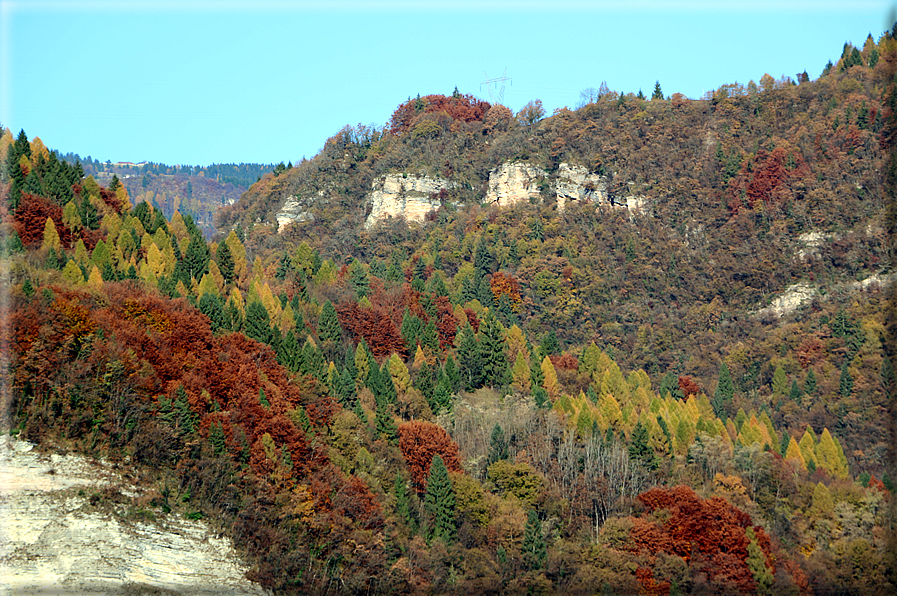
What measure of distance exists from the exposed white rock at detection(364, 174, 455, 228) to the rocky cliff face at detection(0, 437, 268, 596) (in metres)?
121

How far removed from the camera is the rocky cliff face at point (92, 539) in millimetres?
49625

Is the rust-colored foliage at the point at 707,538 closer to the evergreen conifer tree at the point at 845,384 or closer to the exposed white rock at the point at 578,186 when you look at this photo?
the evergreen conifer tree at the point at 845,384

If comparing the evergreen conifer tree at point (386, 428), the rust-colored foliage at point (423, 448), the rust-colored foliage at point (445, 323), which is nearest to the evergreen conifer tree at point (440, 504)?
the rust-colored foliage at point (423, 448)

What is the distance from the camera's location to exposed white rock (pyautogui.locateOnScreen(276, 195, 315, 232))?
599ft

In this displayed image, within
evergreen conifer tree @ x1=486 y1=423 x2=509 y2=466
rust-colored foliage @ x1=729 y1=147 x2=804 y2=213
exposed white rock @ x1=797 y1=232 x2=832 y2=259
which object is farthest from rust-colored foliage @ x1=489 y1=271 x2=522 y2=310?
evergreen conifer tree @ x1=486 y1=423 x2=509 y2=466

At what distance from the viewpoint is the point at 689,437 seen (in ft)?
297

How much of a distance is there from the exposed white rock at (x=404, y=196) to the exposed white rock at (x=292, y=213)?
447 inches

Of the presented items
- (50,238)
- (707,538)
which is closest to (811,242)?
(707,538)

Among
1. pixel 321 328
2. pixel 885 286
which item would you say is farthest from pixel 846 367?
pixel 321 328

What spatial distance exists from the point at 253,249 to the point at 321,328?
74453 mm

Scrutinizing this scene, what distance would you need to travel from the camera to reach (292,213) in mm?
182875

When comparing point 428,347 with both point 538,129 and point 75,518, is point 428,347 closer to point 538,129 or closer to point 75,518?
point 75,518

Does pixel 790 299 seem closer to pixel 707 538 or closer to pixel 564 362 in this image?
pixel 564 362

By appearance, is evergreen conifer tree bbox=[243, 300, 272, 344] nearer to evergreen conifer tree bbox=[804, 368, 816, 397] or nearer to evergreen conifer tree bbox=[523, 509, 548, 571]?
evergreen conifer tree bbox=[523, 509, 548, 571]
